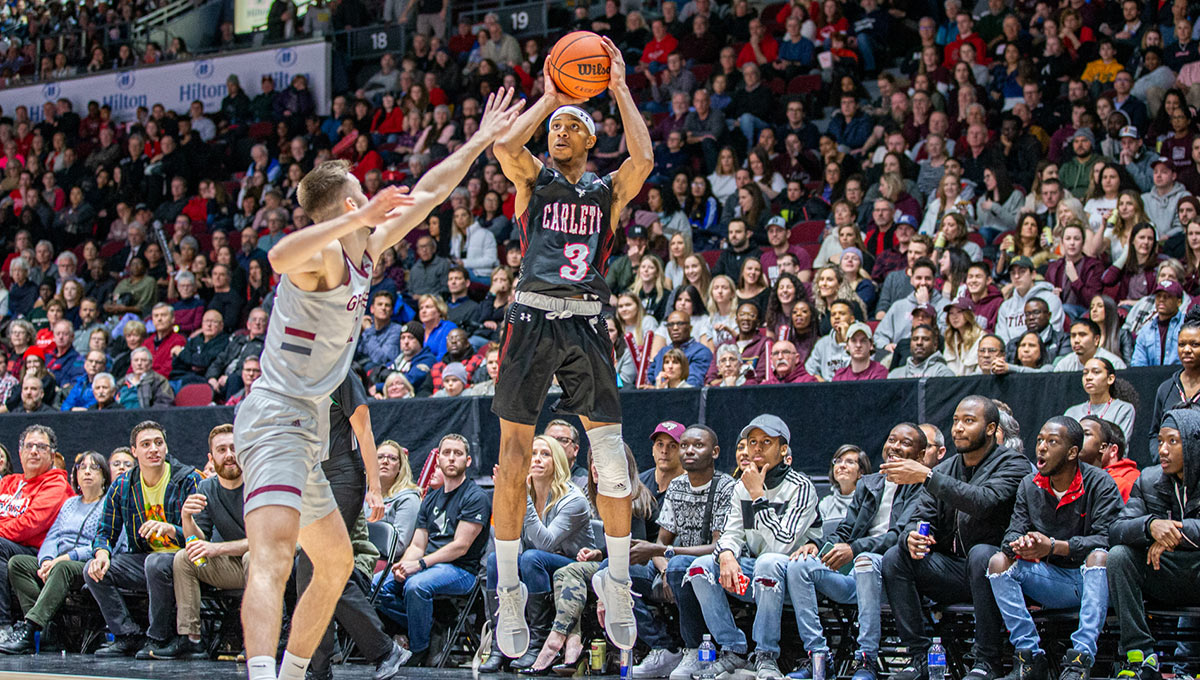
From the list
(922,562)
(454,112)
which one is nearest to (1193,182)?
(922,562)

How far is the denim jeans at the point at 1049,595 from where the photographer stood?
6297 mm

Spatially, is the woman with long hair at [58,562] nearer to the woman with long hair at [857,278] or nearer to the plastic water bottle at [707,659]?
the plastic water bottle at [707,659]

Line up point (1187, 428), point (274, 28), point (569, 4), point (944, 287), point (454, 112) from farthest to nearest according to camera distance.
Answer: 1. point (274, 28)
2. point (569, 4)
3. point (454, 112)
4. point (944, 287)
5. point (1187, 428)

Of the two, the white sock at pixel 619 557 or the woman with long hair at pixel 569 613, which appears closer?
the white sock at pixel 619 557

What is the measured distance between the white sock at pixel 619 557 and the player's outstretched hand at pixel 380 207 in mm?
2327

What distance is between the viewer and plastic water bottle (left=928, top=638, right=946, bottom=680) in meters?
6.43

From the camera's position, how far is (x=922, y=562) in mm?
6730

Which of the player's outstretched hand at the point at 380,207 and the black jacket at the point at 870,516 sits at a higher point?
the player's outstretched hand at the point at 380,207

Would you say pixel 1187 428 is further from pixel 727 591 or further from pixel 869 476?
pixel 727 591

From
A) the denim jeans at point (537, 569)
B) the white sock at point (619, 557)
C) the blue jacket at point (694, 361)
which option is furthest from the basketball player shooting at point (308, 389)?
the blue jacket at point (694, 361)

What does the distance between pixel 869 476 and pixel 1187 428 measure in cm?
185

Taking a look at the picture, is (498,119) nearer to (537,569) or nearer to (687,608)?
(687,608)

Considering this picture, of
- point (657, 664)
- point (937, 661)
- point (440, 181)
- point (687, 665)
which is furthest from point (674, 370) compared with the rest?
point (440, 181)

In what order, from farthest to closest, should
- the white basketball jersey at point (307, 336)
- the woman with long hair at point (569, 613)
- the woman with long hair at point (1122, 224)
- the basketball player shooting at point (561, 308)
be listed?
the woman with long hair at point (1122, 224) → the woman with long hair at point (569, 613) → the basketball player shooting at point (561, 308) → the white basketball jersey at point (307, 336)
